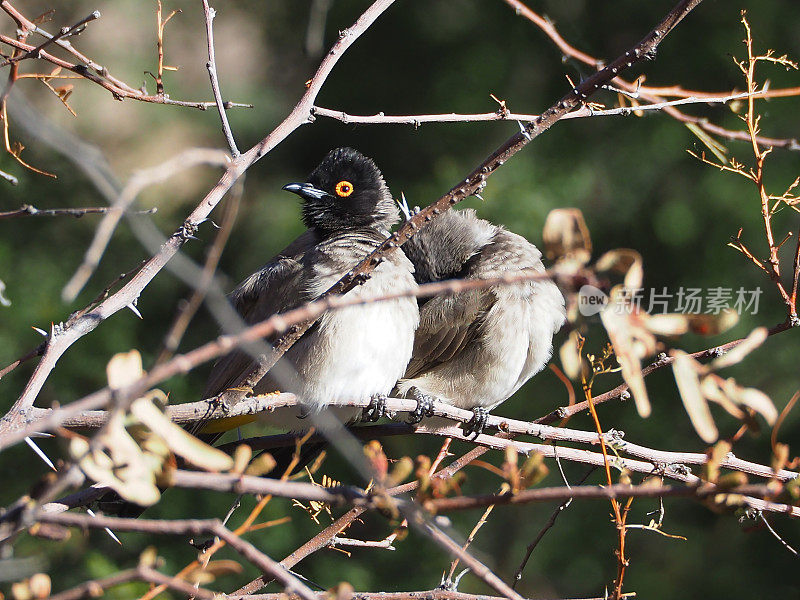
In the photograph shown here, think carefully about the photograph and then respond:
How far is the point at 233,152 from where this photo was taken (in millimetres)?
1843

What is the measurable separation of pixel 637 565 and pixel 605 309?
152 inches

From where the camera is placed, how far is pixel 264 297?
3.20 metres

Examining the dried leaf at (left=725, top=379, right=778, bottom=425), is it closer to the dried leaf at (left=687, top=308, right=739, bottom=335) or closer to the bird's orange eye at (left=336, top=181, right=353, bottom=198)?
the dried leaf at (left=687, top=308, right=739, bottom=335)

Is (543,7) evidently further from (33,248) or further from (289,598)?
Result: (289,598)

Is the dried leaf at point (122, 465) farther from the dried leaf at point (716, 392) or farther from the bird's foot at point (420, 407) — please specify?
the bird's foot at point (420, 407)

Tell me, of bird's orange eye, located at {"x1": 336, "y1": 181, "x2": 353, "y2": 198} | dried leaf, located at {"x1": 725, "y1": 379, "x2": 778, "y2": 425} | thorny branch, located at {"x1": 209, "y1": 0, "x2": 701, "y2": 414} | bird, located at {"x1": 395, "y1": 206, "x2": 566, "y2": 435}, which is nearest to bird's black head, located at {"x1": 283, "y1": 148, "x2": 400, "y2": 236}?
bird's orange eye, located at {"x1": 336, "y1": 181, "x2": 353, "y2": 198}

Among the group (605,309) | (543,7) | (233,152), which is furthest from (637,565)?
(605,309)

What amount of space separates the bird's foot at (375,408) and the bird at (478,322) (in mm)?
563

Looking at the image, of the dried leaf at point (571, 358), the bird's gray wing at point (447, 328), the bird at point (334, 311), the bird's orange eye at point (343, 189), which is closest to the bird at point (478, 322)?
the bird's gray wing at point (447, 328)

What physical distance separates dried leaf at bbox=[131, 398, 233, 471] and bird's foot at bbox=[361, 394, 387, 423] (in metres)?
1.64

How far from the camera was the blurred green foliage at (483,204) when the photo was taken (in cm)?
450

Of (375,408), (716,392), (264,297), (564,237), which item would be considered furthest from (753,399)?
(264,297)

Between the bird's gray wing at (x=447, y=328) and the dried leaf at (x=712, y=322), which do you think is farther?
the bird's gray wing at (x=447, y=328)

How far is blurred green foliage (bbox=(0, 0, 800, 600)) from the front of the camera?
450 cm
